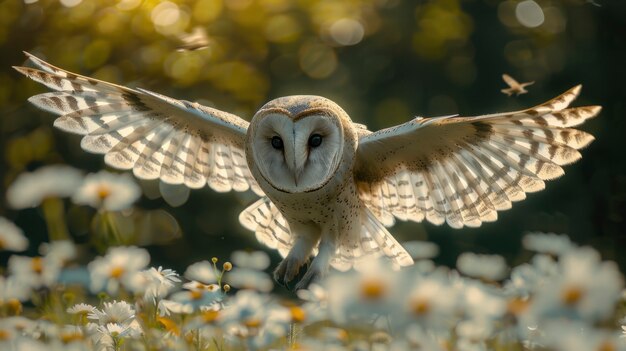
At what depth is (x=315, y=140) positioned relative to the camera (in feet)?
5.13

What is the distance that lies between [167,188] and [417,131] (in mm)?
1974

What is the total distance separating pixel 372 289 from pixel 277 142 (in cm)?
90

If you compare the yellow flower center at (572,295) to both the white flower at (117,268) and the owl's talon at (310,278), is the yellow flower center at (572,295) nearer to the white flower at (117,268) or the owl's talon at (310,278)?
the white flower at (117,268)

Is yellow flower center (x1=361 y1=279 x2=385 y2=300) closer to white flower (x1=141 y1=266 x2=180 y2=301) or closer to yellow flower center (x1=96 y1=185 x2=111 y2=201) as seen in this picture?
white flower (x1=141 y1=266 x2=180 y2=301)

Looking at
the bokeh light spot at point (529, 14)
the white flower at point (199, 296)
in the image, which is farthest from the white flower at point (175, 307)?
the bokeh light spot at point (529, 14)

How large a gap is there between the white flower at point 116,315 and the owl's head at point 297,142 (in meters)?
0.51

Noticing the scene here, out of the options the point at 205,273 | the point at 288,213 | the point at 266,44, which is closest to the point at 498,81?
the point at 266,44

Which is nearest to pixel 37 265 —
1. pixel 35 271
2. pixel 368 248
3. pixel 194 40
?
pixel 35 271

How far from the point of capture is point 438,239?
3277 mm

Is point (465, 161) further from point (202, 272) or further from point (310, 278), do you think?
point (202, 272)

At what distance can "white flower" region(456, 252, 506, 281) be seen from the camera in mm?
1100

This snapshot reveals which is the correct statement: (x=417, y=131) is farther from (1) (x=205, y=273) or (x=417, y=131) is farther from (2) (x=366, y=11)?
(2) (x=366, y=11)

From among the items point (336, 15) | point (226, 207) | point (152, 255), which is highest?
point (336, 15)

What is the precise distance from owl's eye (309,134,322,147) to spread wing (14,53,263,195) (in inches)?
12.4
